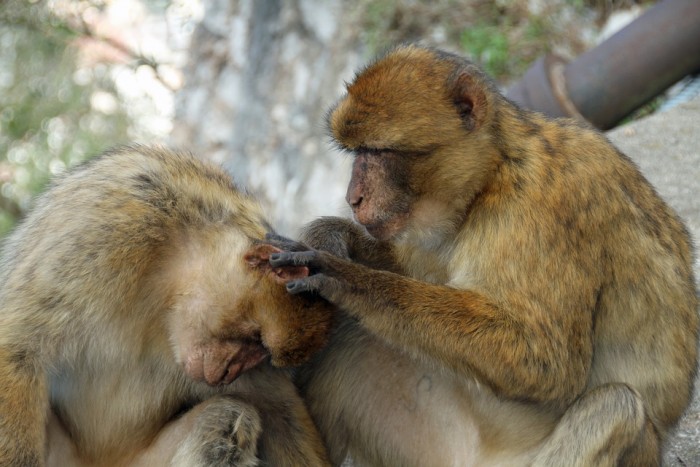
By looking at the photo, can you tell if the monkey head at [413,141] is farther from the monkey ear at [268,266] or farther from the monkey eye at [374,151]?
the monkey ear at [268,266]

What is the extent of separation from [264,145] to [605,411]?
21.9 feet

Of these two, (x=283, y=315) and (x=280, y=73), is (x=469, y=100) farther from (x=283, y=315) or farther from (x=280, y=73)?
(x=280, y=73)

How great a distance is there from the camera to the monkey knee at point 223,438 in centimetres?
334

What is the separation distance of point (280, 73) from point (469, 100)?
621 cm

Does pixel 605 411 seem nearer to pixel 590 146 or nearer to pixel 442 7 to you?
pixel 590 146

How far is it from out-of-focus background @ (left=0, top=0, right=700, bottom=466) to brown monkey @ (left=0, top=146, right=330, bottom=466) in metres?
2.62

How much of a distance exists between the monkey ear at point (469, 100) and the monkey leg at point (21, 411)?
1653 mm

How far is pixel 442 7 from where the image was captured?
905 centimetres

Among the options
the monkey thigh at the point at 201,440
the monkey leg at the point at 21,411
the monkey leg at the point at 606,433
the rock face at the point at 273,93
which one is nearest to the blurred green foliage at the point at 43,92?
the rock face at the point at 273,93

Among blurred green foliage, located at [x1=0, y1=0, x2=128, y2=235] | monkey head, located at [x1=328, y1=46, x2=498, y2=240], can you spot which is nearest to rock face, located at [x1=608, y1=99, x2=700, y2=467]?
monkey head, located at [x1=328, y1=46, x2=498, y2=240]

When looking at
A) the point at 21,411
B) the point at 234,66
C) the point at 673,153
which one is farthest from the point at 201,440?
the point at 234,66

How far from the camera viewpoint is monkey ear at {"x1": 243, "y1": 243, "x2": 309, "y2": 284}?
324 centimetres

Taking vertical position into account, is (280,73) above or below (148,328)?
below

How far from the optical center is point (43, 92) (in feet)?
36.7
